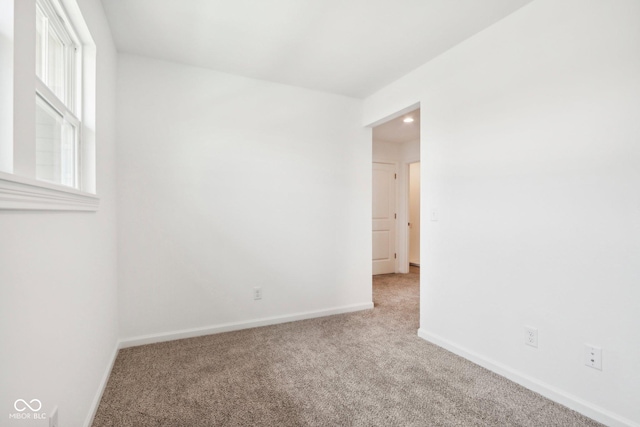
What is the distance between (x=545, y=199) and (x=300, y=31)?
2068mm

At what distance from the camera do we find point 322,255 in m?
3.55

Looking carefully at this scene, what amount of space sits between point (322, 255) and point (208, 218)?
1.30m

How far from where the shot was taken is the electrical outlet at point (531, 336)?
2.03 m

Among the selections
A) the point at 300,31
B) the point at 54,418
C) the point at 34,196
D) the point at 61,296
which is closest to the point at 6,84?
the point at 34,196

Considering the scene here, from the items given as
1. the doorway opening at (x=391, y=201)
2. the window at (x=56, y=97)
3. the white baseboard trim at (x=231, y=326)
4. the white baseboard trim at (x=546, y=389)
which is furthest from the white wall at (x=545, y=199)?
the doorway opening at (x=391, y=201)

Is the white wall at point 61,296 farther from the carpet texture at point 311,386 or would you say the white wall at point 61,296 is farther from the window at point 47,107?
the carpet texture at point 311,386

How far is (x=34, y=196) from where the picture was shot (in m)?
0.99

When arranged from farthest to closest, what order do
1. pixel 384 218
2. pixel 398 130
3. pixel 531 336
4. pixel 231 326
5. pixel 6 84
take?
pixel 384 218 < pixel 398 130 < pixel 231 326 < pixel 531 336 < pixel 6 84

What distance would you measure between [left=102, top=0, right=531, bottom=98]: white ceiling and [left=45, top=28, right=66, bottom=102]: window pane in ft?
2.16

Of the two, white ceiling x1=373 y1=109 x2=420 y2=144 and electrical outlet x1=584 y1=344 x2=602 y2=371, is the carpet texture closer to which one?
electrical outlet x1=584 y1=344 x2=602 y2=371

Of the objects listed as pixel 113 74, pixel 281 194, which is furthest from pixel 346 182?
pixel 113 74

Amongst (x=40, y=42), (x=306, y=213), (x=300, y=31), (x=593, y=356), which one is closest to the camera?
(x=40, y=42)

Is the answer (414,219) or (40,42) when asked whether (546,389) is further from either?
(414,219)

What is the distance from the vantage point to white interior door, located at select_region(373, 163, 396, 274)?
589 cm
